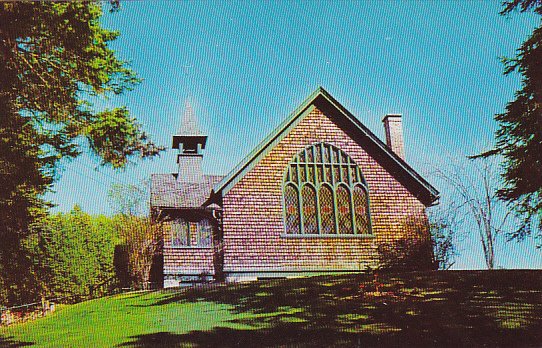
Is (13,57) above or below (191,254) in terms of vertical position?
above

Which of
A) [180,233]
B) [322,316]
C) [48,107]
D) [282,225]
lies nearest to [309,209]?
[282,225]

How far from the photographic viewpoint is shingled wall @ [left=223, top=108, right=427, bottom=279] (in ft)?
25.9

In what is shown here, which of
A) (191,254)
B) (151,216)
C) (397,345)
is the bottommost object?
(397,345)

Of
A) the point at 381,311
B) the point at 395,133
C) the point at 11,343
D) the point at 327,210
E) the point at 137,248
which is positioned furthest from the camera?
the point at 395,133

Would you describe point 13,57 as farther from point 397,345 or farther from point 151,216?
point 397,345

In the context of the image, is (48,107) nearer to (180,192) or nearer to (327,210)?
(180,192)

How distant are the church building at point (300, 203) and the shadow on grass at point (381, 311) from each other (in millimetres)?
1249

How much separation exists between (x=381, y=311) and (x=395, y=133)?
152 inches

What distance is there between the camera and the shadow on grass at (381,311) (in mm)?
4496

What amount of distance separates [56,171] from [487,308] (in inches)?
183

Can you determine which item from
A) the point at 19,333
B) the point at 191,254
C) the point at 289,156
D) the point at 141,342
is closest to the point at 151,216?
the point at 191,254

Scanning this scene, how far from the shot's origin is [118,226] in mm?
7934

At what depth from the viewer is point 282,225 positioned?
8.06 m

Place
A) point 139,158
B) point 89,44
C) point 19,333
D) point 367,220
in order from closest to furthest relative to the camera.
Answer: point 19,333, point 139,158, point 89,44, point 367,220
